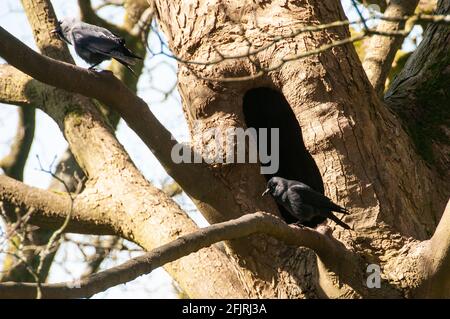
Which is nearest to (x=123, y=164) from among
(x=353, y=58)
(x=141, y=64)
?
(x=353, y=58)

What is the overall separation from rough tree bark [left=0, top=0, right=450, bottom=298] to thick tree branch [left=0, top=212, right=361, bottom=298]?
0.03m

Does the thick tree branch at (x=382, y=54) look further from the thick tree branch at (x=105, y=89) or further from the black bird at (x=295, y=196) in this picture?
the thick tree branch at (x=105, y=89)

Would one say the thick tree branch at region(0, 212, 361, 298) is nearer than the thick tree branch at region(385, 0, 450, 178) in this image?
Yes

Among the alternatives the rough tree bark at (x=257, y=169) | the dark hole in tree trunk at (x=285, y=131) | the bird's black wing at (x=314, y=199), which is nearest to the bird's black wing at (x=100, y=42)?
the rough tree bark at (x=257, y=169)

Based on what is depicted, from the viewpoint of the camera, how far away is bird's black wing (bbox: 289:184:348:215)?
4.41 meters

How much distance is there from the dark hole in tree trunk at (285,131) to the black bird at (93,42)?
94 cm

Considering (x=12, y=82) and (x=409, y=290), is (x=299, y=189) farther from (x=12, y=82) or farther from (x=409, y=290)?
(x=12, y=82)

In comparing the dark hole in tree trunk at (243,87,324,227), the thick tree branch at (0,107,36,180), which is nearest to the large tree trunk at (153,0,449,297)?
the dark hole in tree trunk at (243,87,324,227)

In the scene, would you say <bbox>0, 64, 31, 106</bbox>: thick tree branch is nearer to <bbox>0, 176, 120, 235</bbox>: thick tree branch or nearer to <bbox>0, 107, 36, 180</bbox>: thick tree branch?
<bbox>0, 176, 120, 235</bbox>: thick tree branch

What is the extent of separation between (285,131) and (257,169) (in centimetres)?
132

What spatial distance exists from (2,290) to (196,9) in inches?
107

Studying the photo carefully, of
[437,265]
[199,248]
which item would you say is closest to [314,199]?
[437,265]

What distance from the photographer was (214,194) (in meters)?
4.50

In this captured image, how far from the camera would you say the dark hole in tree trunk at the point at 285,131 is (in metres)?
5.65
